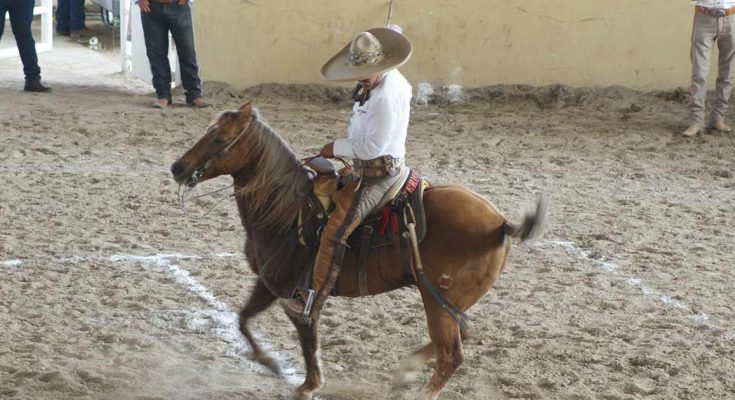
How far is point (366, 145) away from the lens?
509cm

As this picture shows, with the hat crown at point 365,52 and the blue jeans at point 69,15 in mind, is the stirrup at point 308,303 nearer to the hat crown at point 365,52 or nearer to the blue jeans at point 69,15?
the hat crown at point 365,52

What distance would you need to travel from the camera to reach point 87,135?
36.6ft

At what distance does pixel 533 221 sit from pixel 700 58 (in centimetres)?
762

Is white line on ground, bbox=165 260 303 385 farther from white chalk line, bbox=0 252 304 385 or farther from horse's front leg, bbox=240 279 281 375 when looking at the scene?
horse's front leg, bbox=240 279 281 375

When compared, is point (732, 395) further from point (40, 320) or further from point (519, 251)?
point (40, 320)

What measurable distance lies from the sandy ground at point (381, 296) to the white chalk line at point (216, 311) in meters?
0.02

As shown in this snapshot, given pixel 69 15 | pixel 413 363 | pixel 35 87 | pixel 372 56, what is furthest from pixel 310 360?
pixel 69 15

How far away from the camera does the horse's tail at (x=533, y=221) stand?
4895mm

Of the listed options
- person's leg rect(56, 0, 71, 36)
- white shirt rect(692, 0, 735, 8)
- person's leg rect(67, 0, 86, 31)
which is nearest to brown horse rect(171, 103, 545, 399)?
white shirt rect(692, 0, 735, 8)

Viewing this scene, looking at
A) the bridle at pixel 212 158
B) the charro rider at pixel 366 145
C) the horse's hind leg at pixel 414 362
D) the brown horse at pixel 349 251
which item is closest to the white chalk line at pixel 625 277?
the horse's hind leg at pixel 414 362

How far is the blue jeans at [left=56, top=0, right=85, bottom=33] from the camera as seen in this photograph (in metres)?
18.2

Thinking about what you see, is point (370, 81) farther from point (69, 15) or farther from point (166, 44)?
point (69, 15)

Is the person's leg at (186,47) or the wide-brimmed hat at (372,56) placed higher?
the wide-brimmed hat at (372,56)

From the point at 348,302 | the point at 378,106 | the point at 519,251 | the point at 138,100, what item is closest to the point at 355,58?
the point at 378,106
